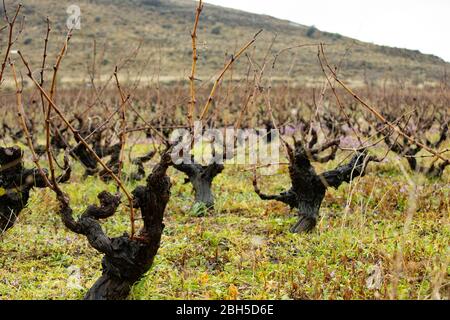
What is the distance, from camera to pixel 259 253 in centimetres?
497

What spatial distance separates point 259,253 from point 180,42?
67.5m

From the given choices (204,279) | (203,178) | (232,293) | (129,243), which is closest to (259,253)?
(204,279)

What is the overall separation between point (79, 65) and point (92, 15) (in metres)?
22.0

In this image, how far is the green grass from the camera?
3934mm

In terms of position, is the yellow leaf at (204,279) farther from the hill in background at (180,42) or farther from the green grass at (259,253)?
the hill in background at (180,42)

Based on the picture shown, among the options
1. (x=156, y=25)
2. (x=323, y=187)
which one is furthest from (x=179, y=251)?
(x=156, y=25)

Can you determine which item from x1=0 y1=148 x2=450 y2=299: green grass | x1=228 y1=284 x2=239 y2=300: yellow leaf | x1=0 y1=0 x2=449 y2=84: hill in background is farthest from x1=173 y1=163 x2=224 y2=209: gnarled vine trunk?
x1=0 y1=0 x2=449 y2=84: hill in background

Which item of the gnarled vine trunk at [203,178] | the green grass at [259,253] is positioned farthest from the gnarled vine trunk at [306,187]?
the gnarled vine trunk at [203,178]

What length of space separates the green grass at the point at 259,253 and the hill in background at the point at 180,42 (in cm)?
4328

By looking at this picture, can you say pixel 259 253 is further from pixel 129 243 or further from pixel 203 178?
pixel 203 178

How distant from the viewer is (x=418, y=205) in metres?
6.64

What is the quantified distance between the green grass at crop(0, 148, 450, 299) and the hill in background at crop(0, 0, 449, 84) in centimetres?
4328

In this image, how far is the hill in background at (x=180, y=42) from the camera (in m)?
56.9

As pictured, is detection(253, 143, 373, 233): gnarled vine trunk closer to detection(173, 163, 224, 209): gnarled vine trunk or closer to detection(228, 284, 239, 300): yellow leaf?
detection(173, 163, 224, 209): gnarled vine trunk
